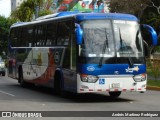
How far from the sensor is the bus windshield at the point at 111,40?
15.7 metres

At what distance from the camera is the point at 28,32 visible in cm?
2252

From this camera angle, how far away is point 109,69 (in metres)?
15.7

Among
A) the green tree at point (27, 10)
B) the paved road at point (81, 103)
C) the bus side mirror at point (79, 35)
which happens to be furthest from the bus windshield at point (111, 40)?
the green tree at point (27, 10)

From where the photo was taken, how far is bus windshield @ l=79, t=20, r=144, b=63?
15672mm

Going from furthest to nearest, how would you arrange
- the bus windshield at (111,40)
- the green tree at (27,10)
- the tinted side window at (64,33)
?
the green tree at (27,10)
the tinted side window at (64,33)
the bus windshield at (111,40)

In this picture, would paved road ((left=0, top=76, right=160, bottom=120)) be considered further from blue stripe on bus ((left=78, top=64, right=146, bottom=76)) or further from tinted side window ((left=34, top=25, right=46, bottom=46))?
tinted side window ((left=34, top=25, right=46, bottom=46))

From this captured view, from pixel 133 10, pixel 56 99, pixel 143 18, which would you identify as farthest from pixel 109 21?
pixel 143 18

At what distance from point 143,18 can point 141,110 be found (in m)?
35.4

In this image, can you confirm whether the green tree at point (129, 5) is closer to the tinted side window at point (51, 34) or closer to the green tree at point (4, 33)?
the tinted side window at point (51, 34)

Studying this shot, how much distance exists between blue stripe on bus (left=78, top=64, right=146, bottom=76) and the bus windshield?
20 centimetres

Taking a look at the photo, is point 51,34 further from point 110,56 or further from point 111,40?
point 110,56

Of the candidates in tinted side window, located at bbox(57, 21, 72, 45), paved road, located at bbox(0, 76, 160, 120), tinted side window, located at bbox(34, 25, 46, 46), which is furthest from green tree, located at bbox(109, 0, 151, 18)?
tinted side window, located at bbox(57, 21, 72, 45)

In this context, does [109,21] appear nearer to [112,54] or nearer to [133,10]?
[112,54]

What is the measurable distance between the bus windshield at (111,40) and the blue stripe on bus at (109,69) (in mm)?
196
